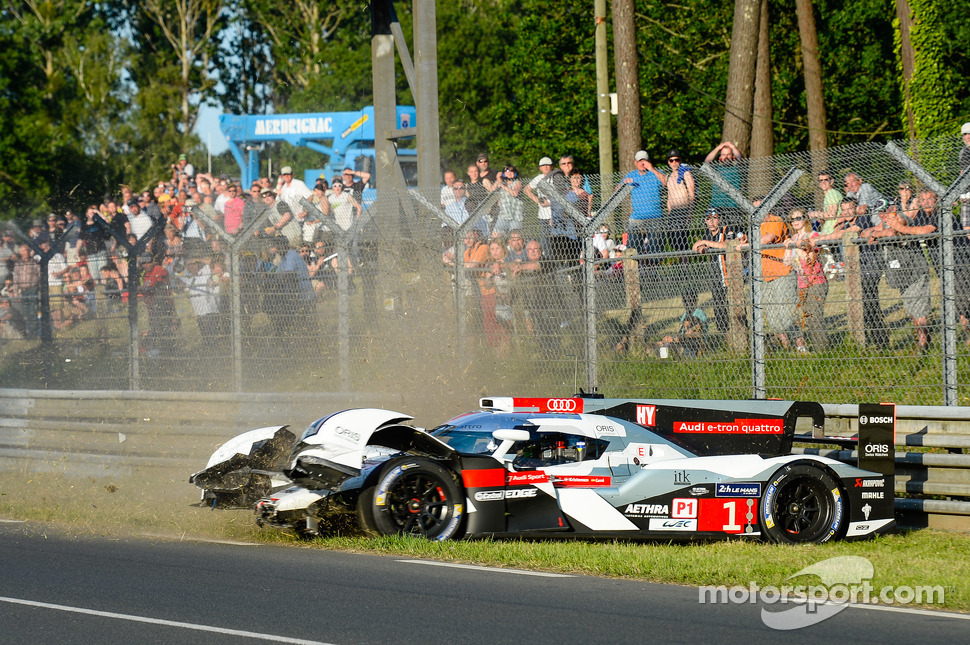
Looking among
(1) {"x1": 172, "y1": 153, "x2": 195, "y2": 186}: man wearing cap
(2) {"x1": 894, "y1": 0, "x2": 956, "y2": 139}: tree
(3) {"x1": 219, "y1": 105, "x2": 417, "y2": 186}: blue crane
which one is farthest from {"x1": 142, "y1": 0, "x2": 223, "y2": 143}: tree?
(2) {"x1": 894, "y1": 0, "x2": 956, "y2": 139}: tree

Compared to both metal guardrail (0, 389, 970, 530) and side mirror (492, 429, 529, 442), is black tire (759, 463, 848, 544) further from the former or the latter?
side mirror (492, 429, 529, 442)

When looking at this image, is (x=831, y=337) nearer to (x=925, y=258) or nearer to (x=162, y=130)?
(x=925, y=258)

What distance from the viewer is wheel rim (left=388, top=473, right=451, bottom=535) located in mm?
8148

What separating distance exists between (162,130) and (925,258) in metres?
55.2

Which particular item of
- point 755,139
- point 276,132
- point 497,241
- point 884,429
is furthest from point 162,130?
point 884,429

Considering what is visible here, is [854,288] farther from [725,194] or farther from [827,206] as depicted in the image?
[725,194]

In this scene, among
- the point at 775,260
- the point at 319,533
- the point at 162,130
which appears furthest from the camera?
the point at 162,130

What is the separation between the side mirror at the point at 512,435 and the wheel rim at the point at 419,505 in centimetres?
63

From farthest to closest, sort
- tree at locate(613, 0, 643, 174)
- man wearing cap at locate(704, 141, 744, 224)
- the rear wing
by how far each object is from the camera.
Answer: tree at locate(613, 0, 643, 174) < man wearing cap at locate(704, 141, 744, 224) < the rear wing

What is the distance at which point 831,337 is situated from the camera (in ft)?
31.1

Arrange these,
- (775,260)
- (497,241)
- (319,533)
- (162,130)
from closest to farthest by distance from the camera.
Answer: (319,533), (775,260), (497,241), (162,130)

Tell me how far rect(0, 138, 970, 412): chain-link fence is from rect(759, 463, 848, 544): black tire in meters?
1.41

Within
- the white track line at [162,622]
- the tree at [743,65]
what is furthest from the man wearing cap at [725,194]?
the tree at [743,65]

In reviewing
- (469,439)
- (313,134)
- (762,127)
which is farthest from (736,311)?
(313,134)
